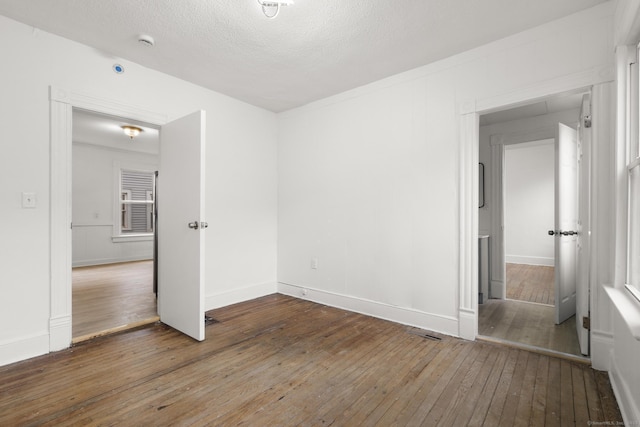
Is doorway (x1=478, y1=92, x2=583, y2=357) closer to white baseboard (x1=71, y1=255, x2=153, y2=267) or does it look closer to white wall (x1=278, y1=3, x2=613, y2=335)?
white wall (x1=278, y1=3, x2=613, y2=335)

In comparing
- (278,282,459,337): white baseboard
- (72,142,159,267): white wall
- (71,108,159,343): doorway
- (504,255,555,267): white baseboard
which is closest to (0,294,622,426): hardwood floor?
(278,282,459,337): white baseboard

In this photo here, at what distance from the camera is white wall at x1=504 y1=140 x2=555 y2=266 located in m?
6.61

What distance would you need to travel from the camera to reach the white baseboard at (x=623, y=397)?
4.91 ft

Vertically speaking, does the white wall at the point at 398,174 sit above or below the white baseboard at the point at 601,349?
above

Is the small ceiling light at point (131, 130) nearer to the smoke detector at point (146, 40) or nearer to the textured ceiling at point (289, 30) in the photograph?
the textured ceiling at point (289, 30)

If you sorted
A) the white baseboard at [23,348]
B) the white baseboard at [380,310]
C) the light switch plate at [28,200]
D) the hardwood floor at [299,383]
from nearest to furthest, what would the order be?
1. the hardwood floor at [299,383]
2. the white baseboard at [23,348]
3. the light switch plate at [28,200]
4. the white baseboard at [380,310]

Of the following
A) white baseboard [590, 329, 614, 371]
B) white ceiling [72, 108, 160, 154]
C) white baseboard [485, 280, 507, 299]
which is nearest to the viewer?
white baseboard [590, 329, 614, 371]

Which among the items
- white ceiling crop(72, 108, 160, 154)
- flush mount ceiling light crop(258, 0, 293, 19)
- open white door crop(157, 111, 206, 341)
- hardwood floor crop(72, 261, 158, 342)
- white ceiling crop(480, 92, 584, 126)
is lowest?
hardwood floor crop(72, 261, 158, 342)

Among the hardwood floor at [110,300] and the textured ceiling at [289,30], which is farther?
the hardwood floor at [110,300]

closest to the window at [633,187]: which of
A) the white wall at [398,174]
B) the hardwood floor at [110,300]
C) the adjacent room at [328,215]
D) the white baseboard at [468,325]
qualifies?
the adjacent room at [328,215]

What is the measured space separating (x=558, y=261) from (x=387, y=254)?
5.22 feet

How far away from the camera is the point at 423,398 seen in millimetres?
1862

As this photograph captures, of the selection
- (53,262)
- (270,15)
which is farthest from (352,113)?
(53,262)

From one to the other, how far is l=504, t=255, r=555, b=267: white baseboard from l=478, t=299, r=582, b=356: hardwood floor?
A: 355 centimetres
